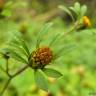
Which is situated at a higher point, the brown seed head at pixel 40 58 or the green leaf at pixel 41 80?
the brown seed head at pixel 40 58

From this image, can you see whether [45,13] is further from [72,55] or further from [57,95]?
[57,95]

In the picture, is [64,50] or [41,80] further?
[64,50]

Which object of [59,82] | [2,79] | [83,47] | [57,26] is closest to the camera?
[2,79]

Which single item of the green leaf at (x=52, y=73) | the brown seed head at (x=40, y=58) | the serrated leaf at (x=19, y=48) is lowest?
the green leaf at (x=52, y=73)

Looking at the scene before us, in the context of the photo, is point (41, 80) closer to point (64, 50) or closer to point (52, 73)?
point (52, 73)

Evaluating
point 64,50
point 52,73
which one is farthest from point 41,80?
point 64,50

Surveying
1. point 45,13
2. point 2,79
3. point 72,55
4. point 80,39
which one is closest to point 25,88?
point 2,79

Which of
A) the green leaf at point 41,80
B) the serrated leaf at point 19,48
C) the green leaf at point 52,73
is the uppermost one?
the serrated leaf at point 19,48

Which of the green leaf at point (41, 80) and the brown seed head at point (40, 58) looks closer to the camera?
the green leaf at point (41, 80)
